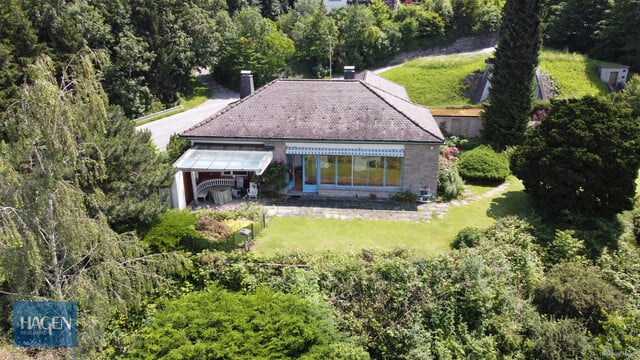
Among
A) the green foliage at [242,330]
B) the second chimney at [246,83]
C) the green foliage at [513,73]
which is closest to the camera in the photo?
the green foliage at [242,330]

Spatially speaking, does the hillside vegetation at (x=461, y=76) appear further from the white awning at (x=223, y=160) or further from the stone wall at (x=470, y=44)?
the white awning at (x=223, y=160)

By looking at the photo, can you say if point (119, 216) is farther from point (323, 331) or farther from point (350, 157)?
point (350, 157)

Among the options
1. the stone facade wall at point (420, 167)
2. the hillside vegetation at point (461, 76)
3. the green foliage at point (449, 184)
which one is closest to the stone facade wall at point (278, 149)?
the stone facade wall at point (420, 167)

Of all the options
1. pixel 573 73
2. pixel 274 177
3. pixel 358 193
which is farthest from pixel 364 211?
pixel 573 73

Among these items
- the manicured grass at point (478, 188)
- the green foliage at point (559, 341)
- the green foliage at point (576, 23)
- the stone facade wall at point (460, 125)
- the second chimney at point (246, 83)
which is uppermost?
the green foliage at point (576, 23)

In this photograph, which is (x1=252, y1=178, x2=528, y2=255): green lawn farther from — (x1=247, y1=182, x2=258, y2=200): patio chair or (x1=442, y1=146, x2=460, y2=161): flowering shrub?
(x1=442, y1=146, x2=460, y2=161): flowering shrub

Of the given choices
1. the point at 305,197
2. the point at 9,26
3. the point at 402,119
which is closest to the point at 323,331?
the point at 305,197
